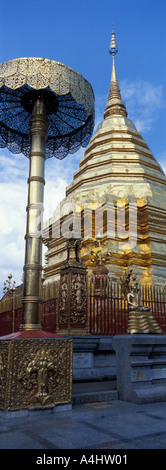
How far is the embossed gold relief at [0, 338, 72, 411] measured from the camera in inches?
163

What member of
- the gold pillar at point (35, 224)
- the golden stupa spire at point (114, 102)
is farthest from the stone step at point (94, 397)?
the golden stupa spire at point (114, 102)

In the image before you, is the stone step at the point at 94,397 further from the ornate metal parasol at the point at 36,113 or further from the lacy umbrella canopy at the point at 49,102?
the lacy umbrella canopy at the point at 49,102

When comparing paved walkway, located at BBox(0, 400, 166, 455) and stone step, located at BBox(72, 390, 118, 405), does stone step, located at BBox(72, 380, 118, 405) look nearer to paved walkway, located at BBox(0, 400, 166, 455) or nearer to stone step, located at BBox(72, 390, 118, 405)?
stone step, located at BBox(72, 390, 118, 405)

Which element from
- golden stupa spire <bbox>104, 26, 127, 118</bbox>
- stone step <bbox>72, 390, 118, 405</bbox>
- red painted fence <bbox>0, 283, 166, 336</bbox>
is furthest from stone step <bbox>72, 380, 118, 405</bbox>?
golden stupa spire <bbox>104, 26, 127, 118</bbox>

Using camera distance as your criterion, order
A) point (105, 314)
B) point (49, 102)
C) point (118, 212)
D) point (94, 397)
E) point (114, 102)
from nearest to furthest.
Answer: point (94, 397) < point (49, 102) < point (105, 314) < point (118, 212) < point (114, 102)

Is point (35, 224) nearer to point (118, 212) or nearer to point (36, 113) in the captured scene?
point (36, 113)

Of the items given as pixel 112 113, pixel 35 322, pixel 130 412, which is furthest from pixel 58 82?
pixel 112 113

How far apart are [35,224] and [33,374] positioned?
2.47m

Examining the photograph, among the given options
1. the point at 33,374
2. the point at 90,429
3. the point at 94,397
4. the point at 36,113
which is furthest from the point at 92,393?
the point at 36,113

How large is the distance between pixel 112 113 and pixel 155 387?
76.3ft

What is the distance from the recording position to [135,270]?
51.3 feet

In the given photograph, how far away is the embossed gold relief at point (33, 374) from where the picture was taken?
13.6ft

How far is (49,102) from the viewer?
6.94 metres

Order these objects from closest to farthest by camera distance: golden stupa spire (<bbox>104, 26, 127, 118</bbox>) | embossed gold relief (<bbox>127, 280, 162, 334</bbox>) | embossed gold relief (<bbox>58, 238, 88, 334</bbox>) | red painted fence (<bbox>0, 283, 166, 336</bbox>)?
embossed gold relief (<bbox>127, 280, 162, 334</bbox>), embossed gold relief (<bbox>58, 238, 88, 334</bbox>), red painted fence (<bbox>0, 283, 166, 336</bbox>), golden stupa spire (<bbox>104, 26, 127, 118</bbox>)
